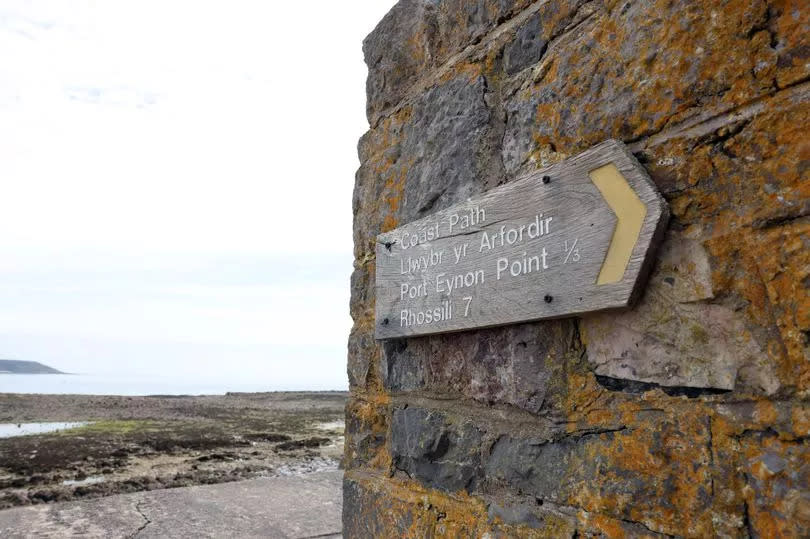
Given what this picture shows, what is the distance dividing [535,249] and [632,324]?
0.31m

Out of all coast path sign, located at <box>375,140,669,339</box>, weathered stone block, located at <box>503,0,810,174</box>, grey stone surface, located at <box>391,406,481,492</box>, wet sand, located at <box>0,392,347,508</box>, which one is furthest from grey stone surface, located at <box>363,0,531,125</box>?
wet sand, located at <box>0,392,347,508</box>

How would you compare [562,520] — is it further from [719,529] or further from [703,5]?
[703,5]

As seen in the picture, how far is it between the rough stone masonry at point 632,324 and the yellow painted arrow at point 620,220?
0.07 m

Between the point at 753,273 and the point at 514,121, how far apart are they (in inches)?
32.5

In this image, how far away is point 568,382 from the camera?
1.43 metres

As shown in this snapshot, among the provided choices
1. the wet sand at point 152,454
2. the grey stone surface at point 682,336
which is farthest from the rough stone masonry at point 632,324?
the wet sand at point 152,454

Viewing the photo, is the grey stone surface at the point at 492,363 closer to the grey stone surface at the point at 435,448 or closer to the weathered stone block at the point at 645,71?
the grey stone surface at the point at 435,448

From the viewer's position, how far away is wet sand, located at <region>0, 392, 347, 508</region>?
5.00 metres

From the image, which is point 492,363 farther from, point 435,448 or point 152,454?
point 152,454

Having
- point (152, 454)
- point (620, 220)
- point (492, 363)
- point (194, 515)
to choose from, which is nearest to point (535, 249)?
point (620, 220)

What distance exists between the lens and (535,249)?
1.48 m

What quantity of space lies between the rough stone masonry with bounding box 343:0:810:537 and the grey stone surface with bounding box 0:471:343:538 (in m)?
1.37

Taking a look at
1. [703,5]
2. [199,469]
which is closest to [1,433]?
[199,469]

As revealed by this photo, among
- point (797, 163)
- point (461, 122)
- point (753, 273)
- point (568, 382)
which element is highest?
point (461, 122)
